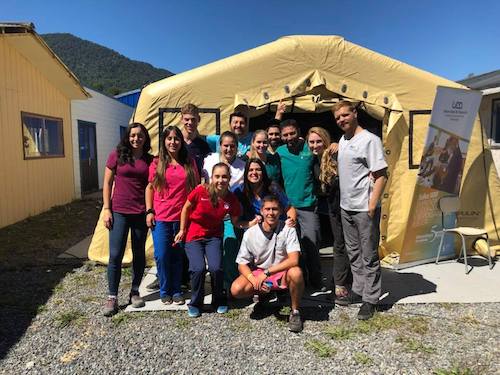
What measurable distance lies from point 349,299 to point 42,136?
8.66 metres

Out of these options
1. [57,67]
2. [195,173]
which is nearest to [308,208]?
[195,173]

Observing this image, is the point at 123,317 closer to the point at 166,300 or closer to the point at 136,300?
the point at 136,300

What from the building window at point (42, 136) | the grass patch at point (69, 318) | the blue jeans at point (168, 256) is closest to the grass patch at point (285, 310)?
the blue jeans at point (168, 256)

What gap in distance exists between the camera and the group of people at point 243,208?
3.59 m

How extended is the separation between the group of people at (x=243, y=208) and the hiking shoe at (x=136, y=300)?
10 millimetres

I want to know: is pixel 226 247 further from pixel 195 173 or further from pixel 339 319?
pixel 339 319

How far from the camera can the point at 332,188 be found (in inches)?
158

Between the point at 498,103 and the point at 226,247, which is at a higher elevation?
the point at 498,103

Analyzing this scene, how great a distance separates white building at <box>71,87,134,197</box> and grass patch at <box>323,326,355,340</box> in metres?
10.2

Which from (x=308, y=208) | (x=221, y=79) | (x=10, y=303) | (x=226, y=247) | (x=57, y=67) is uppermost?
(x=57, y=67)

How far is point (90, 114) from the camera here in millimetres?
13367

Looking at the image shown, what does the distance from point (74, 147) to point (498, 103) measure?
1113 centimetres

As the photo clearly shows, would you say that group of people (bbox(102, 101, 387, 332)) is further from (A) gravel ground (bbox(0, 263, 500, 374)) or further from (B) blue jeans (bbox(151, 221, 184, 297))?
(A) gravel ground (bbox(0, 263, 500, 374))

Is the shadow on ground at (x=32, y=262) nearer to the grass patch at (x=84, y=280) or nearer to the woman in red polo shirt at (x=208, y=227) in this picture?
the grass patch at (x=84, y=280)
